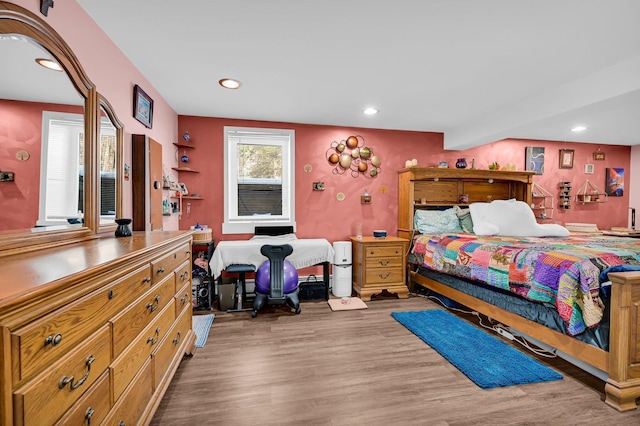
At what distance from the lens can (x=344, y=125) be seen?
418cm

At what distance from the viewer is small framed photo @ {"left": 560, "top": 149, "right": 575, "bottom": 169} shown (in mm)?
5043

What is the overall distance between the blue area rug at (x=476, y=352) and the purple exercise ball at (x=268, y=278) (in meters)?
1.18

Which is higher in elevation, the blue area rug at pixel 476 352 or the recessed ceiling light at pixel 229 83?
the recessed ceiling light at pixel 229 83

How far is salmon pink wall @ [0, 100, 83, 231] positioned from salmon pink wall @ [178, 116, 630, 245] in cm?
251

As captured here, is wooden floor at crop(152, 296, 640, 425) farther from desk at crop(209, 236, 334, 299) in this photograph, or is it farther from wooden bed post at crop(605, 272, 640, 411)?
desk at crop(209, 236, 334, 299)

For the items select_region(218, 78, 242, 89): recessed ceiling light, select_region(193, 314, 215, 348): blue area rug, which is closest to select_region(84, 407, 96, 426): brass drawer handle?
select_region(193, 314, 215, 348): blue area rug

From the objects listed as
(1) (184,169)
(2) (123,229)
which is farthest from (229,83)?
(2) (123,229)

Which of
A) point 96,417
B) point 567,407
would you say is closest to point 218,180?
point 96,417

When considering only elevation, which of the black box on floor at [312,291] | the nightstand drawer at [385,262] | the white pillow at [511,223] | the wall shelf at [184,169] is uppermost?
the wall shelf at [184,169]

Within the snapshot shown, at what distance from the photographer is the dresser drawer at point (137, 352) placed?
115cm

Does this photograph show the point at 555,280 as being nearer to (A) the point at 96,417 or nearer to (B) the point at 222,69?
(A) the point at 96,417

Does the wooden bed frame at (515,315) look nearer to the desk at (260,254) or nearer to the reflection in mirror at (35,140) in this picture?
the desk at (260,254)

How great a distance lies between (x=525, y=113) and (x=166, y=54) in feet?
11.8

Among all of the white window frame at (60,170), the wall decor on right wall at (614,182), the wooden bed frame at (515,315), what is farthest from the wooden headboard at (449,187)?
the white window frame at (60,170)
